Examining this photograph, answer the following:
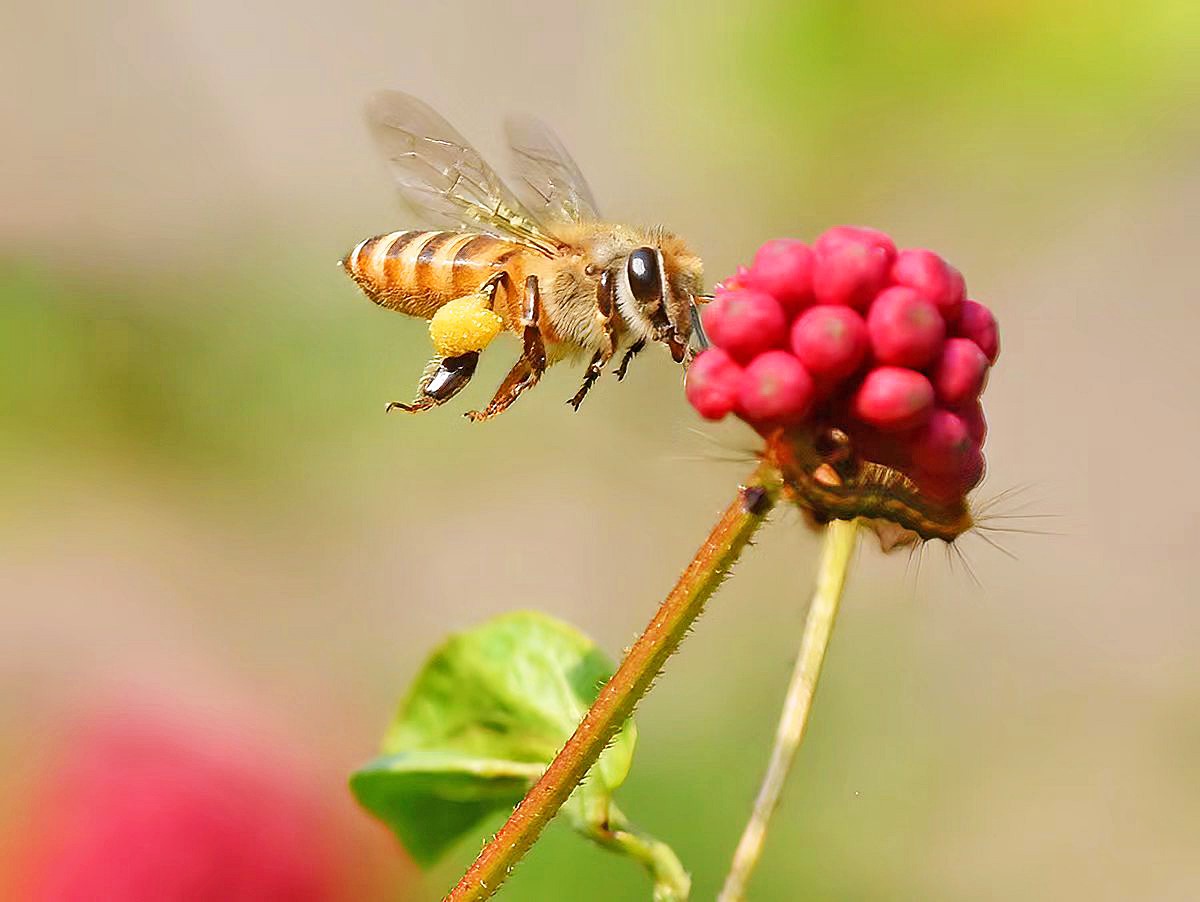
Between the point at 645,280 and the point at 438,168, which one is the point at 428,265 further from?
the point at 645,280

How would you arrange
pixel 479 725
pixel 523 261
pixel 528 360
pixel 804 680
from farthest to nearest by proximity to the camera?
pixel 523 261, pixel 528 360, pixel 479 725, pixel 804 680

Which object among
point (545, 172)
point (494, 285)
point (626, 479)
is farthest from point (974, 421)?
point (626, 479)

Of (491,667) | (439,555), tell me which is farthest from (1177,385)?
(491,667)

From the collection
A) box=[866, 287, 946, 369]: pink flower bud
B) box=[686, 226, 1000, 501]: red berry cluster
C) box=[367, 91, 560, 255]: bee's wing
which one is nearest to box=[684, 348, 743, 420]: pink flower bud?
box=[686, 226, 1000, 501]: red berry cluster

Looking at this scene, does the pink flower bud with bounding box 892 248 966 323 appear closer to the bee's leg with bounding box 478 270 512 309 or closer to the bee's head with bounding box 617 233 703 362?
the bee's head with bounding box 617 233 703 362

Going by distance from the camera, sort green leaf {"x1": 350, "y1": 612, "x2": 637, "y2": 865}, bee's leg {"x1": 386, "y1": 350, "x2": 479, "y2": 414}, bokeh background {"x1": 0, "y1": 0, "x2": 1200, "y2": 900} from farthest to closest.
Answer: bokeh background {"x1": 0, "y1": 0, "x2": 1200, "y2": 900}, bee's leg {"x1": 386, "y1": 350, "x2": 479, "y2": 414}, green leaf {"x1": 350, "y1": 612, "x2": 637, "y2": 865}

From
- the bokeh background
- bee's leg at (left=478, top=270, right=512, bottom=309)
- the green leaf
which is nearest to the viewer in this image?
the green leaf

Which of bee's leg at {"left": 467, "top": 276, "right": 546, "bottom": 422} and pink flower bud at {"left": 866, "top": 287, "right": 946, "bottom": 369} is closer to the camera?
pink flower bud at {"left": 866, "top": 287, "right": 946, "bottom": 369}

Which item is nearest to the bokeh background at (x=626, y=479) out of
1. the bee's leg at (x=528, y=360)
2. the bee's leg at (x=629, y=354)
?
the bee's leg at (x=629, y=354)
